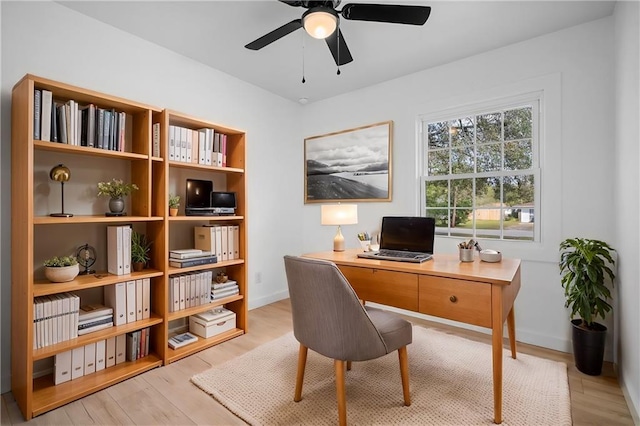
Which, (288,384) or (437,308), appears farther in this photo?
(288,384)

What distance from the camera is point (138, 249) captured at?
7.72 ft

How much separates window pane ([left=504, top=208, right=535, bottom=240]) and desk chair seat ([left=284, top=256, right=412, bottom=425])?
5.81ft

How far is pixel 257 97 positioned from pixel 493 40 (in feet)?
8.09

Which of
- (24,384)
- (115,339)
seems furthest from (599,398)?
(24,384)

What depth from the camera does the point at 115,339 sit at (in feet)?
7.17

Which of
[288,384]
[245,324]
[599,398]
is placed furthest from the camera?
[245,324]

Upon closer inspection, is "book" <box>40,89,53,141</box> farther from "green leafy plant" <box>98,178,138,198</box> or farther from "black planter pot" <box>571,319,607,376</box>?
"black planter pot" <box>571,319,607,376</box>

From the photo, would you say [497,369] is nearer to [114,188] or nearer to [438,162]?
[438,162]

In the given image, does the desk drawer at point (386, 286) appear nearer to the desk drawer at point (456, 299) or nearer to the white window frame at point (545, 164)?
the desk drawer at point (456, 299)

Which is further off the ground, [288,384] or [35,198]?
[35,198]

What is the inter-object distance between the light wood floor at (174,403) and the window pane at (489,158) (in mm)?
1663

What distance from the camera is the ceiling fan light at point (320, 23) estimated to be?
179 centimetres

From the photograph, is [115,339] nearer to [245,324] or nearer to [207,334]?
[207,334]

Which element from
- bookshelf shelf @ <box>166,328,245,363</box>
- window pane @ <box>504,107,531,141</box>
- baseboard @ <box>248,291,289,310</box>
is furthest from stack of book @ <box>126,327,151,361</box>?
window pane @ <box>504,107,531,141</box>
